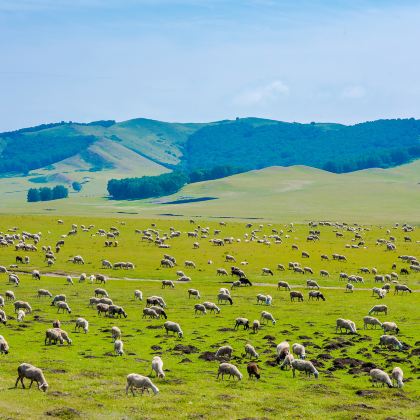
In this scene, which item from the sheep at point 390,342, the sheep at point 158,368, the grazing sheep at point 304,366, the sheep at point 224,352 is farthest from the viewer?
the sheep at point 390,342

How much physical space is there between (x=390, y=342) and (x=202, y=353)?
1007cm

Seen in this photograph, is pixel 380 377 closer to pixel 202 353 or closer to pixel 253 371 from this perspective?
pixel 253 371

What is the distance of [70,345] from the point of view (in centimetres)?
3484

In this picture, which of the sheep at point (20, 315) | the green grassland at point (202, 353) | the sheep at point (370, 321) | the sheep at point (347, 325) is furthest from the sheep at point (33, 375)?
the sheep at point (370, 321)

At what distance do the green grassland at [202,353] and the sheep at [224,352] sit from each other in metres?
0.63

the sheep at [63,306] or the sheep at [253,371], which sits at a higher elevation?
the sheep at [63,306]

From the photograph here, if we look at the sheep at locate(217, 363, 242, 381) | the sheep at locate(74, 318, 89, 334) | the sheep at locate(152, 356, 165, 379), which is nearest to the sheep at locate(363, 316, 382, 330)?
the sheep at locate(217, 363, 242, 381)

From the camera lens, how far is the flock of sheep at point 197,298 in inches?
1152

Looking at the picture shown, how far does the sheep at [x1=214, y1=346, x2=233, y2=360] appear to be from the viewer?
32688mm

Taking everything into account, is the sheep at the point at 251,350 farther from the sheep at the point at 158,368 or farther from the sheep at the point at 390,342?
the sheep at the point at 390,342

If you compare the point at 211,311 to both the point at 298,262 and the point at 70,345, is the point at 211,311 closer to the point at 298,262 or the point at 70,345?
the point at 70,345

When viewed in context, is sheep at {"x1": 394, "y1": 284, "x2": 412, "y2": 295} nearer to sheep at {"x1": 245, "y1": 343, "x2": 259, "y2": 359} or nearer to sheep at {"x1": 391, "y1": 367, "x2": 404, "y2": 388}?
sheep at {"x1": 245, "y1": 343, "x2": 259, "y2": 359}

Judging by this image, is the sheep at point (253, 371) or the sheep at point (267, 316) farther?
the sheep at point (267, 316)

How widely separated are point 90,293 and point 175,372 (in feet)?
82.0
